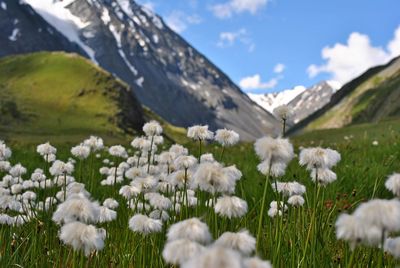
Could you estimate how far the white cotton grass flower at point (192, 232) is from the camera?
2404mm

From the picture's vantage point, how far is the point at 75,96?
506 ft

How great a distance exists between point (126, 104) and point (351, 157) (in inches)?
5862

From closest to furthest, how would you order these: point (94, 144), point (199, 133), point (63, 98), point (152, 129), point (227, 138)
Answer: point (227, 138) → point (199, 133) → point (152, 129) → point (94, 144) → point (63, 98)

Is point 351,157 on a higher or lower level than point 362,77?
lower

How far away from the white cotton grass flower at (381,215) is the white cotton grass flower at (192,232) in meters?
0.70

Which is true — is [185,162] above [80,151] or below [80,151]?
below

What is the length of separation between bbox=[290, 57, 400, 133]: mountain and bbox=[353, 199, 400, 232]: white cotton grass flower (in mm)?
109846

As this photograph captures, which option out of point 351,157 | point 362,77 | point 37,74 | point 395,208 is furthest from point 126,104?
point 395,208

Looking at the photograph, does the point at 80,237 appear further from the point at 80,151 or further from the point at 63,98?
the point at 63,98

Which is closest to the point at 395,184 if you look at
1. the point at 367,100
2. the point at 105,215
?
the point at 105,215

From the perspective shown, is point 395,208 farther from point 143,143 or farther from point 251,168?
point 251,168

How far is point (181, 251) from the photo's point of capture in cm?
221

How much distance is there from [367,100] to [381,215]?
481ft

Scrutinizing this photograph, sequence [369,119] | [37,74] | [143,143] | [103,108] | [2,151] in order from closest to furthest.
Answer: [2,151] → [143,143] → [369,119] → [103,108] → [37,74]
